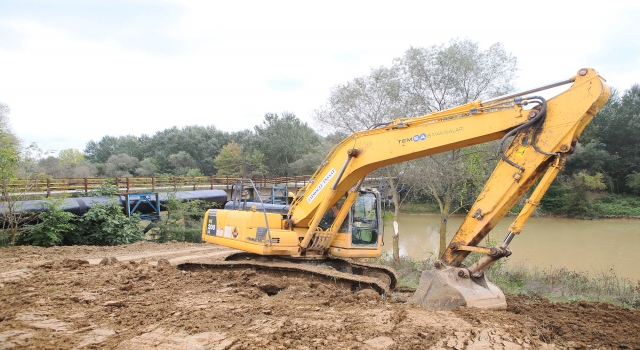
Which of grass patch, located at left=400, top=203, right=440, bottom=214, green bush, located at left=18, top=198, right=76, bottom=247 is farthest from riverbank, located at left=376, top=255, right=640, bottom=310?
grass patch, located at left=400, top=203, right=440, bottom=214

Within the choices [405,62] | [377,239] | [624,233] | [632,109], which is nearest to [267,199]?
[377,239]

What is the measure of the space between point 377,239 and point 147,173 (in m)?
46.1

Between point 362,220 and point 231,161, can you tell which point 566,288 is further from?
point 231,161

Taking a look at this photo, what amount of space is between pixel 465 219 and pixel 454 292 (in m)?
1.05

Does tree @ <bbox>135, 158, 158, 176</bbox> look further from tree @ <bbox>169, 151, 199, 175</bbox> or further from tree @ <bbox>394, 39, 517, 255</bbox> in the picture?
tree @ <bbox>394, 39, 517, 255</bbox>

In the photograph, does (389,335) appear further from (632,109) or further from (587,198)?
(632,109)

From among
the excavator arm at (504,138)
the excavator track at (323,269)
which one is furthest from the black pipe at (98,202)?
the excavator arm at (504,138)

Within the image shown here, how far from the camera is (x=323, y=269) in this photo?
8.10 metres

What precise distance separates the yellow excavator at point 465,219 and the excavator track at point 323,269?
0.02m

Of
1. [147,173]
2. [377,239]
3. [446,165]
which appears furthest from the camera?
[147,173]

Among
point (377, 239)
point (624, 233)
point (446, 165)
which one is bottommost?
point (624, 233)

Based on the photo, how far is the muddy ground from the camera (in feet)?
15.4

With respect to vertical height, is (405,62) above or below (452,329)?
above

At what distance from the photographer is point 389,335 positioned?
190 inches
